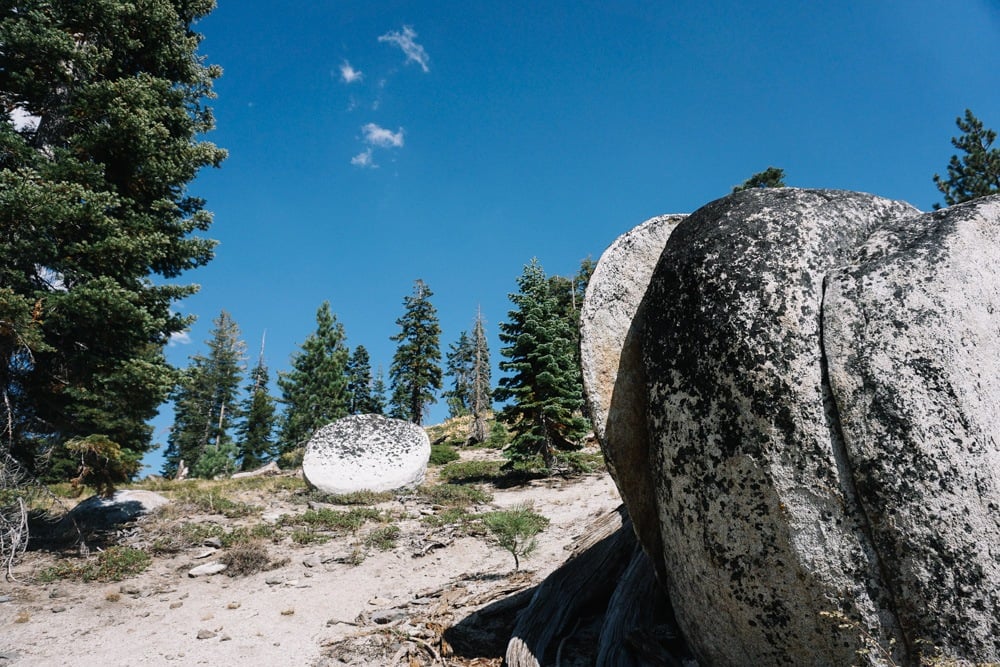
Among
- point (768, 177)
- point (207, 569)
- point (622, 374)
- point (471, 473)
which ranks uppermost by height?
point (768, 177)

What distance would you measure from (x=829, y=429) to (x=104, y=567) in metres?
10.8

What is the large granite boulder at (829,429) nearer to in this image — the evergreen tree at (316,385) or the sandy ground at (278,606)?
the sandy ground at (278,606)

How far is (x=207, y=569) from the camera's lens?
28.5 ft

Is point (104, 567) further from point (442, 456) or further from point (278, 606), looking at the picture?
point (442, 456)

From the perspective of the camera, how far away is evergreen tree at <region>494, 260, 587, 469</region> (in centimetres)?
1644

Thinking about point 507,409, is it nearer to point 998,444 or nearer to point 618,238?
point 618,238

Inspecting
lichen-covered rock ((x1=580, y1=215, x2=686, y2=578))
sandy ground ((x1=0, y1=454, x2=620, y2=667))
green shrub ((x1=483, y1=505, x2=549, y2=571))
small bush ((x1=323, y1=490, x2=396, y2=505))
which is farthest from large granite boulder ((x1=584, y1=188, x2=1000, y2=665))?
small bush ((x1=323, y1=490, x2=396, y2=505))

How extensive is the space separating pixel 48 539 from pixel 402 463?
7.79m

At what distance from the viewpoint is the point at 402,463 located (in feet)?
49.4

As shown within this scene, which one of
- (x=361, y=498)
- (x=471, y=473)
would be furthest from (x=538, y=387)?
(x=361, y=498)

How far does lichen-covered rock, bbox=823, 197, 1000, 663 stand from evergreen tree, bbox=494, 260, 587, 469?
14.1m

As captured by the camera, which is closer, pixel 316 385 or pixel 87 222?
pixel 87 222

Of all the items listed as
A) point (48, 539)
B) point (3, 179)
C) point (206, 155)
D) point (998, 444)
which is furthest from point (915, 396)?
point (48, 539)

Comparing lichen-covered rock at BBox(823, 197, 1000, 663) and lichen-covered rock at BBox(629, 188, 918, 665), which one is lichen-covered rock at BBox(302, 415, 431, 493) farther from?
lichen-covered rock at BBox(823, 197, 1000, 663)
